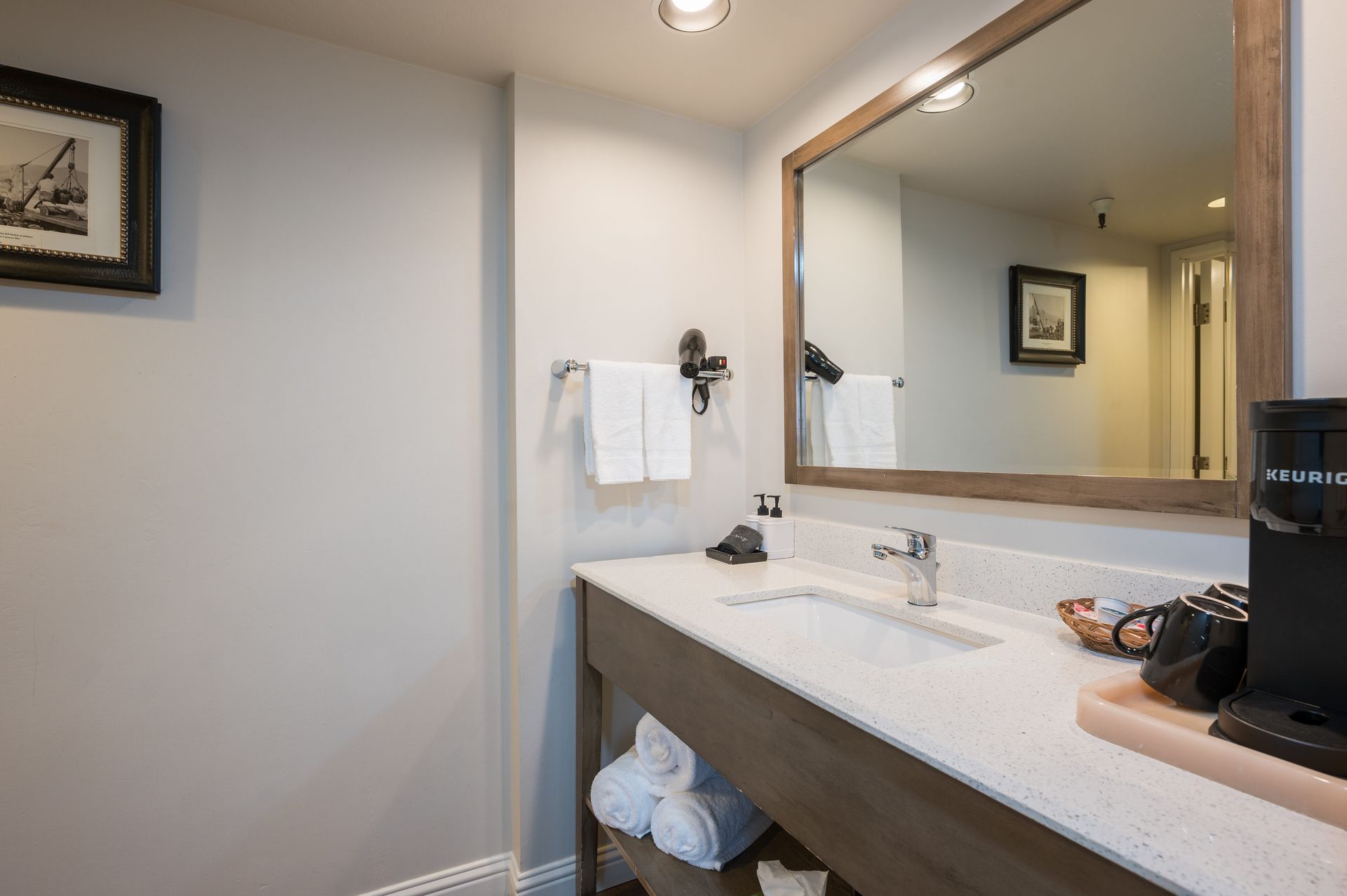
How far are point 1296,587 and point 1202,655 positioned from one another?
113 millimetres

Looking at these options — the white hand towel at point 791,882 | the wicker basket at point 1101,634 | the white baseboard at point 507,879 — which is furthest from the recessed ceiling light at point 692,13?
the white baseboard at point 507,879

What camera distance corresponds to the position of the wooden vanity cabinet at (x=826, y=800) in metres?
0.58

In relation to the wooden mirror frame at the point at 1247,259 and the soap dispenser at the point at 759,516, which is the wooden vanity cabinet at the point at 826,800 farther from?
the wooden mirror frame at the point at 1247,259

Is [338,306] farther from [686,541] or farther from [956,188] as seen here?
[956,188]

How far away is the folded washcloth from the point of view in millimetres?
1384

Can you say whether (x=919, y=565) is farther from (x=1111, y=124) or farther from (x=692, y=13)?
(x=692, y=13)

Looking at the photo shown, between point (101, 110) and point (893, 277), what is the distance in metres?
1.75

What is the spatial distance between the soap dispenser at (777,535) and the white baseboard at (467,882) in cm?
107

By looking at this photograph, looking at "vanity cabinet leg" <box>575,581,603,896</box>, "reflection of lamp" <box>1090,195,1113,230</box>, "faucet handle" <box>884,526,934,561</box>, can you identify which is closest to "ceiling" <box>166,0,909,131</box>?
"reflection of lamp" <box>1090,195,1113,230</box>

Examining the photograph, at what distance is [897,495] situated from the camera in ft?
4.79

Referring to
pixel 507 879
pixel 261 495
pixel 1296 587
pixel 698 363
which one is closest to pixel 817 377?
pixel 698 363

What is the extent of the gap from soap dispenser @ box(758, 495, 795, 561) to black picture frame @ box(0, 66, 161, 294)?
1.50m

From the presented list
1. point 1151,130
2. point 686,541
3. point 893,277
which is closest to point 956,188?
point 893,277

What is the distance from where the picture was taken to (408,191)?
164cm
